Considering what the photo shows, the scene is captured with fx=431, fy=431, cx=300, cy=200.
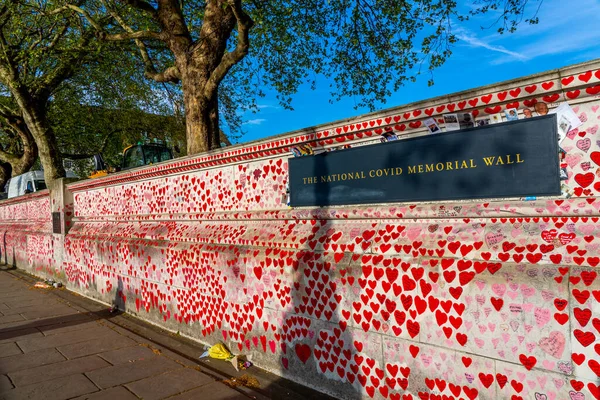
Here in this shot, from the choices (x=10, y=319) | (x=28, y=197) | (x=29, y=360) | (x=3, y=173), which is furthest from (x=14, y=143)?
(x=29, y=360)

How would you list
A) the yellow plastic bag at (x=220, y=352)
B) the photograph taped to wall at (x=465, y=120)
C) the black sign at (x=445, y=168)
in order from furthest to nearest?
1. the yellow plastic bag at (x=220, y=352)
2. the photograph taped to wall at (x=465, y=120)
3. the black sign at (x=445, y=168)

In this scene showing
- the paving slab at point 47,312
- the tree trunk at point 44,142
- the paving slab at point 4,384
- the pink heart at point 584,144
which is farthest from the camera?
the tree trunk at point 44,142

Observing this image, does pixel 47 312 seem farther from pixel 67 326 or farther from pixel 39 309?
pixel 67 326

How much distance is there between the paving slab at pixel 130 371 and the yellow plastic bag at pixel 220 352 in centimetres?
37

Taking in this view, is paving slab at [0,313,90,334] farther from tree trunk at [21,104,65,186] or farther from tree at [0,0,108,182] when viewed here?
tree trunk at [21,104,65,186]

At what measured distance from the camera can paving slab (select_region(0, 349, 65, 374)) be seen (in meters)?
4.55

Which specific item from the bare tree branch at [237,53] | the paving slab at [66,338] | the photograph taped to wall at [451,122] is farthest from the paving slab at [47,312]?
the photograph taped to wall at [451,122]

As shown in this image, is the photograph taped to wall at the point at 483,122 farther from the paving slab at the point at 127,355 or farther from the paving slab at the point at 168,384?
the paving slab at the point at 127,355

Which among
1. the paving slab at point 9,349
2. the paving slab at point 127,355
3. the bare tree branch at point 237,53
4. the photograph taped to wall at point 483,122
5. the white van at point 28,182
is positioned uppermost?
the bare tree branch at point 237,53

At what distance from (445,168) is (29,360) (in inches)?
189

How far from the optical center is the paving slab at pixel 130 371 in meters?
4.04

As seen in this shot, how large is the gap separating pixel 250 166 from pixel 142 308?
10.3 feet

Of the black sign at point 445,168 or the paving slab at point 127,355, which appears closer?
the black sign at point 445,168

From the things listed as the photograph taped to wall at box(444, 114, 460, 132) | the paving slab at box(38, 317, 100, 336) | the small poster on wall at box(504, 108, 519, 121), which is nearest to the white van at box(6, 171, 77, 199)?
the paving slab at box(38, 317, 100, 336)
